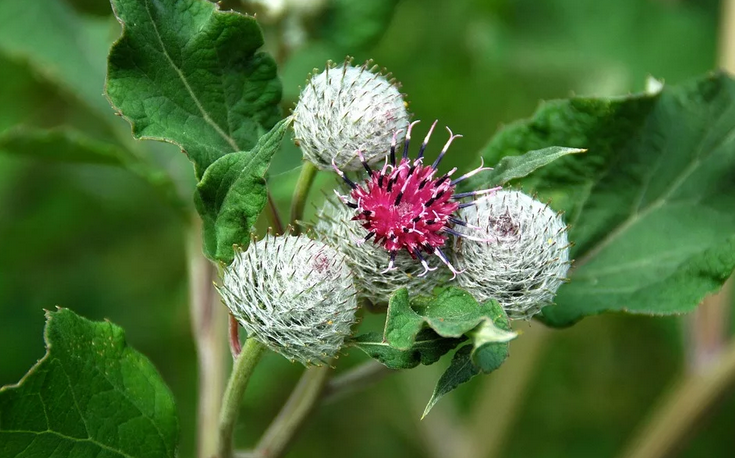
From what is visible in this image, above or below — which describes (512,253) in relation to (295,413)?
above

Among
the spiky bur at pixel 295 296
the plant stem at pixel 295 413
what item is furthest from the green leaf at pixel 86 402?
the spiky bur at pixel 295 296

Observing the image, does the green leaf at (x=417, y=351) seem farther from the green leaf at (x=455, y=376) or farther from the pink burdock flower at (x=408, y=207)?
the pink burdock flower at (x=408, y=207)

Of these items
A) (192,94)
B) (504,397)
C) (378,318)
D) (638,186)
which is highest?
(192,94)

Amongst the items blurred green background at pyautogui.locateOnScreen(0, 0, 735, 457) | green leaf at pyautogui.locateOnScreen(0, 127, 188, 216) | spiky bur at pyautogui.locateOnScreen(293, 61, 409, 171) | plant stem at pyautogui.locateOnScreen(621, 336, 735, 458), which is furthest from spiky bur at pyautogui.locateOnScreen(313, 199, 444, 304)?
blurred green background at pyautogui.locateOnScreen(0, 0, 735, 457)

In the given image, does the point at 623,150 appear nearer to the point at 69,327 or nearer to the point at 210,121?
the point at 210,121

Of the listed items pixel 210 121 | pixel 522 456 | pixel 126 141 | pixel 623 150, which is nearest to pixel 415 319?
pixel 210 121

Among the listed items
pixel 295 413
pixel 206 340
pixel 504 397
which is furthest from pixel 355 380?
pixel 504 397

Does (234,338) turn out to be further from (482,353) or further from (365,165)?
(482,353)

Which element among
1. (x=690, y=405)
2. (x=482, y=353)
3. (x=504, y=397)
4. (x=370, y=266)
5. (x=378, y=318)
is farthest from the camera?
(x=378, y=318)
